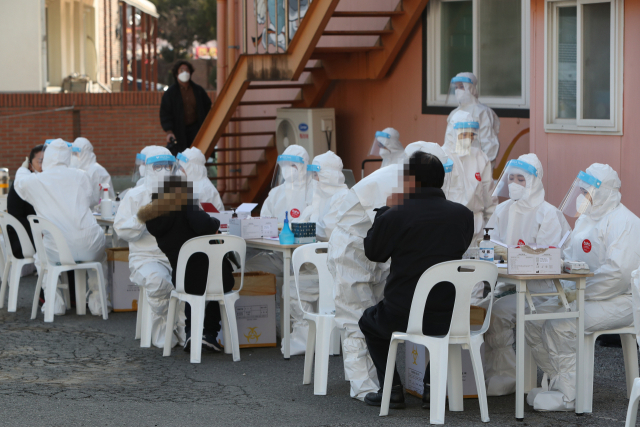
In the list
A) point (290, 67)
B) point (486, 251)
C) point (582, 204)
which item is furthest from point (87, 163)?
point (582, 204)

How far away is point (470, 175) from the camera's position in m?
7.80

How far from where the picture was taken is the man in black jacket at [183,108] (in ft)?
38.7

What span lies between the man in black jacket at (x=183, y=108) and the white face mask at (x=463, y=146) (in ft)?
16.0

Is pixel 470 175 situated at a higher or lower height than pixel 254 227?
higher

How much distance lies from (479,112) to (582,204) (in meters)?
3.67

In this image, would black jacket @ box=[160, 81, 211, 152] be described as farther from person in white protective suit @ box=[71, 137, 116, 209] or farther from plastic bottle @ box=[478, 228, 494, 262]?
plastic bottle @ box=[478, 228, 494, 262]

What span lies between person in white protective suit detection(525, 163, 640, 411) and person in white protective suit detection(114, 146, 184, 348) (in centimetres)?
281

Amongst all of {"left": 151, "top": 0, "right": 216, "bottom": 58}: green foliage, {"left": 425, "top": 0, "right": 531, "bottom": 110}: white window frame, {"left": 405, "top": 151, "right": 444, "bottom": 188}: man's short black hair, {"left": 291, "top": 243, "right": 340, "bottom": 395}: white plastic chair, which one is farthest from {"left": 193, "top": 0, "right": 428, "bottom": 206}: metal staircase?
{"left": 151, "top": 0, "right": 216, "bottom": 58}: green foliage

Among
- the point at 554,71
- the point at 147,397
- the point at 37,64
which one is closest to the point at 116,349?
the point at 147,397

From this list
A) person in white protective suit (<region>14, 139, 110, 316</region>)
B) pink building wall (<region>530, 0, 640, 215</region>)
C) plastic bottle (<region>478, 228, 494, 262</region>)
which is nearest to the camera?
plastic bottle (<region>478, 228, 494, 262</region>)

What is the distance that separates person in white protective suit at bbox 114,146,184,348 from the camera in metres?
6.77

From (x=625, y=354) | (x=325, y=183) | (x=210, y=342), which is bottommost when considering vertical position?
(x=210, y=342)

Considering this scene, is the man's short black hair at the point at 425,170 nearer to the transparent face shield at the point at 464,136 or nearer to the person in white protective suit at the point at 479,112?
the transparent face shield at the point at 464,136

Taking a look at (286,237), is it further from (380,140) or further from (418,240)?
(380,140)
